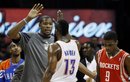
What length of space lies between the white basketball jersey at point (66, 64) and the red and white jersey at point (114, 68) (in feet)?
1.95

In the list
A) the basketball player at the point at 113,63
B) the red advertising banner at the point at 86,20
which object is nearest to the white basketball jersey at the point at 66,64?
the basketball player at the point at 113,63

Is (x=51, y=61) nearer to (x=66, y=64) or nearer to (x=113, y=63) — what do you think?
(x=66, y=64)

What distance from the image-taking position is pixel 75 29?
14430 millimetres

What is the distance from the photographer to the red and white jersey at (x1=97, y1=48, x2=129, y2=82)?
22.6 ft

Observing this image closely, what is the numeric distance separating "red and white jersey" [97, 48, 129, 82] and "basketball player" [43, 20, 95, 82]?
1.88 ft

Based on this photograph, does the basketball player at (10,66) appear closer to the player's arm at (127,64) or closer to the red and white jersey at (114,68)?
the red and white jersey at (114,68)

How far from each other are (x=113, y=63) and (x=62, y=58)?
0.90 meters

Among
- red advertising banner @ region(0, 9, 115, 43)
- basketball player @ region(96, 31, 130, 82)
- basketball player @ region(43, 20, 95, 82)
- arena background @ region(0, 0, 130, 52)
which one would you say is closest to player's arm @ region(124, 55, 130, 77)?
basketball player @ region(96, 31, 130, 82)

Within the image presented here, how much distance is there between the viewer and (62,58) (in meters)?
6.35

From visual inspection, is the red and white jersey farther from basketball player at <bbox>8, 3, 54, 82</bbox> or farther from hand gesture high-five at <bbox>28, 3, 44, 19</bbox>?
hand gesture high-five at <bbox>28, 3, 44, 19</bbox>

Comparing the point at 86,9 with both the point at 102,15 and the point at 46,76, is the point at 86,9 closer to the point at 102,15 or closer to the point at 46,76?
the point at 102,15

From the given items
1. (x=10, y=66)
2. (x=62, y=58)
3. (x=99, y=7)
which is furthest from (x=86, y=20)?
(x=62, y=58)

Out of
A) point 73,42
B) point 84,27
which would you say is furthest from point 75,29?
point 73,42

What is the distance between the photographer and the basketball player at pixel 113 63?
682cm
